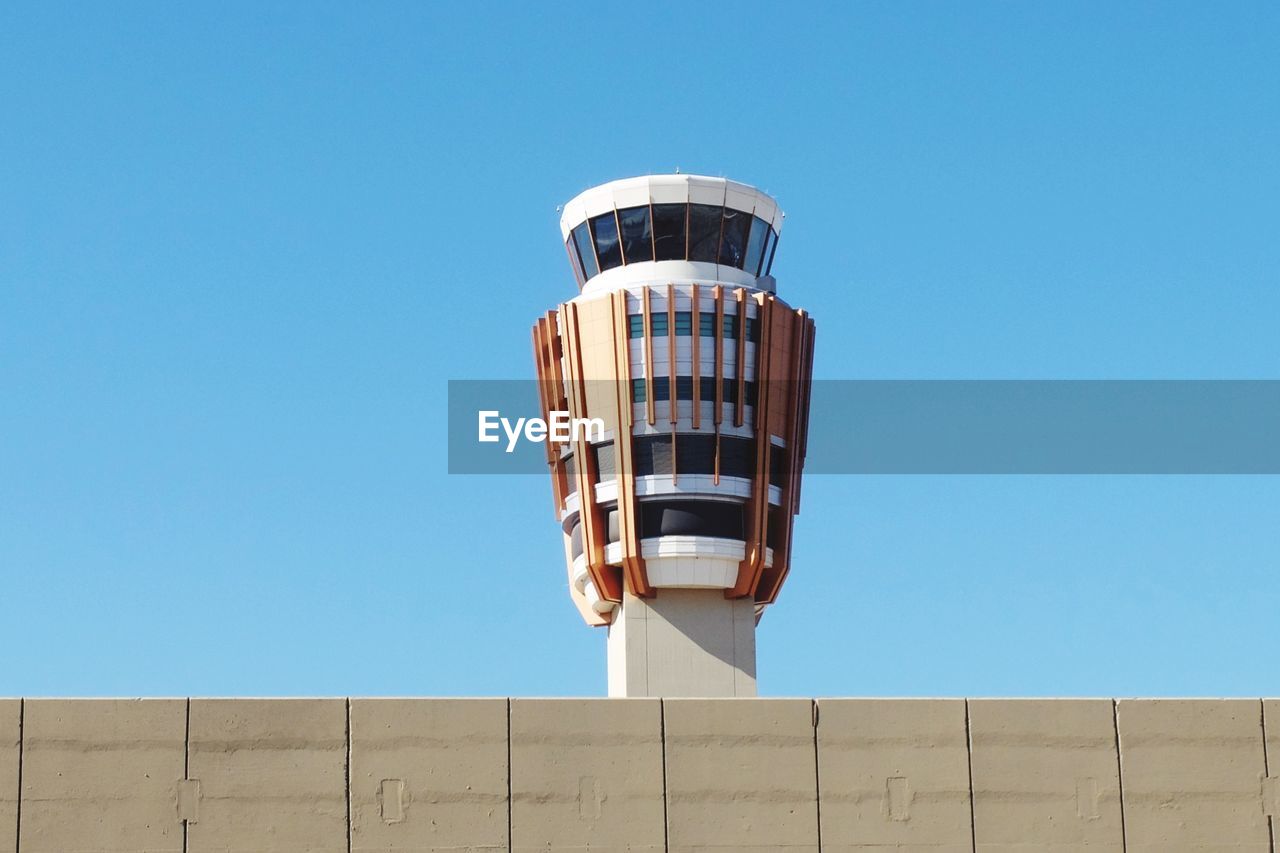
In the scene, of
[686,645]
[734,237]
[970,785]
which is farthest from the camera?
[734,237]

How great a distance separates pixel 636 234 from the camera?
6662 centimetres

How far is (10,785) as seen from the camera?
24859 millimetres

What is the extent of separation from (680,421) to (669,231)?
23.7 feet

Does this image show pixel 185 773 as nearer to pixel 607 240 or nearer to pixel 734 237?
pixel 607 240

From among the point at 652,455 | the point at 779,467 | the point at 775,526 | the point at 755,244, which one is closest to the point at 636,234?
the point at 755,244

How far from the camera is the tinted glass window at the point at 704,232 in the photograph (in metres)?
66.5

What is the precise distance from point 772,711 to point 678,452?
3807 centimetres

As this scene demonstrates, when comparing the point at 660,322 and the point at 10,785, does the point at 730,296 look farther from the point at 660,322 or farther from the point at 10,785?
the point at 10,785

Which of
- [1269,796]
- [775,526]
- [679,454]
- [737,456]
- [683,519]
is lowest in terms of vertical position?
[1269,796]

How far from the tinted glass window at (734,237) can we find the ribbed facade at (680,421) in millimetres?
818

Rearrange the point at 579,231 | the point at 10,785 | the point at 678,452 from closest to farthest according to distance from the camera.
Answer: the point at 10,785, the point at 678,452, the point at 579,231

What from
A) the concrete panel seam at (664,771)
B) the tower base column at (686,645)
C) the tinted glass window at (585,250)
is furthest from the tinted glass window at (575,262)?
the concrete panel seam at (664,771)

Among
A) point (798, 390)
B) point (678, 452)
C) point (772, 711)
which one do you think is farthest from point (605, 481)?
point (772, 711)

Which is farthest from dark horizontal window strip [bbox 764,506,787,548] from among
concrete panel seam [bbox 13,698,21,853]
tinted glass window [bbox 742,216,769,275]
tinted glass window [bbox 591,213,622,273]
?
concrete panel seam [bbox 13,698,21,853]
